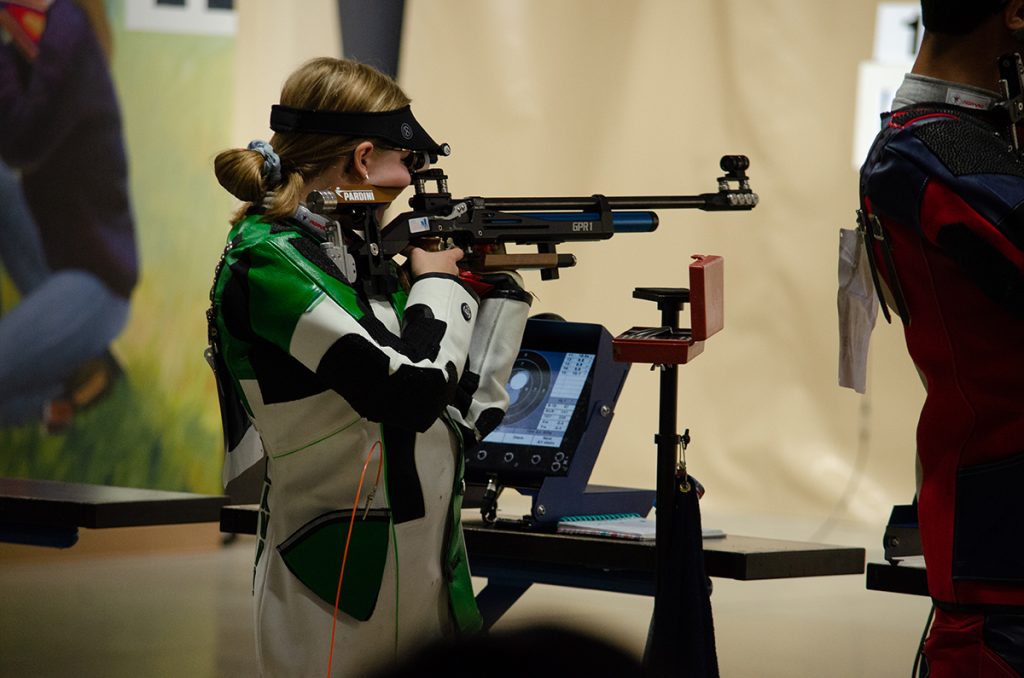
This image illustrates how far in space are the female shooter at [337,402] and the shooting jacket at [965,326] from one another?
1.99 ft

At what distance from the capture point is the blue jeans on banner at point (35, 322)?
16.1ft

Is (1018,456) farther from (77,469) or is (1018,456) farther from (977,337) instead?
(77,469)

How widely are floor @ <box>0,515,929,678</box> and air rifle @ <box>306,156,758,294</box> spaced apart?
1.21m

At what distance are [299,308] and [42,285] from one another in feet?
11.9

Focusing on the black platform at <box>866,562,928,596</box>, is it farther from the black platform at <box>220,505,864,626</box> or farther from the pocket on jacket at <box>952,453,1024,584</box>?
the pocket on jacket at <box>952,453,1024,584</box>

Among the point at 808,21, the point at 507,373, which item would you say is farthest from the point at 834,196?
the point at 507,373

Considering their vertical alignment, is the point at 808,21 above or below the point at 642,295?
above

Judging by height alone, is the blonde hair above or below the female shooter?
above

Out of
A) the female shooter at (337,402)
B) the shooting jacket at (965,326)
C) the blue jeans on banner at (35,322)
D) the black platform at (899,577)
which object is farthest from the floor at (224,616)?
the shooting jacket at (965,326)

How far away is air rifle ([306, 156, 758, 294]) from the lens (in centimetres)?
183

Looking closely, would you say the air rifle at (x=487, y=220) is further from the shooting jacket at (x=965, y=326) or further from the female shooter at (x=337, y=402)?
the shooting jacket at (x=965, y=326)

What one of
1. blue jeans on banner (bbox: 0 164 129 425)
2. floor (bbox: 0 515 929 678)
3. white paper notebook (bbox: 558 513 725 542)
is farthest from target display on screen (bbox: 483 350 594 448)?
blue jeans on banner (bbox: 0 164 129 425)

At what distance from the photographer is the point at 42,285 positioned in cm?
495

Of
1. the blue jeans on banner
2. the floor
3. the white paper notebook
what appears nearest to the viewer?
the white paper notebook
